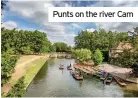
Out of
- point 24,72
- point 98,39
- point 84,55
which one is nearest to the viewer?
point 24,72

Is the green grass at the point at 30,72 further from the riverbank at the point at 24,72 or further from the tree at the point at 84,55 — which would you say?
the tree at the point at 84,55

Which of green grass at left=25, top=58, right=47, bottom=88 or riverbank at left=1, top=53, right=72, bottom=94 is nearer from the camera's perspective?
riverbank at left=1, top=53, right=72, bottom=94

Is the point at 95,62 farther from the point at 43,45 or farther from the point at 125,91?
the point at 43,45

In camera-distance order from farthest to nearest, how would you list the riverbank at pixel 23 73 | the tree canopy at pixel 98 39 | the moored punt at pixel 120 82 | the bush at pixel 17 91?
the tree canopy at pixel 98 39 → the moored punt at pixel 120 82 → the riverbank at pixel 23 73 → the bush at pixel 17 91

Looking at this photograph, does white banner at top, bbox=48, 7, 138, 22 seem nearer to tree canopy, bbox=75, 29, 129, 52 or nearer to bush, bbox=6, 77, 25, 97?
bush, bbox=6, 77, 25, 97

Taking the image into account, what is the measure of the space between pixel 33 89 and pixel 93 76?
1319cm

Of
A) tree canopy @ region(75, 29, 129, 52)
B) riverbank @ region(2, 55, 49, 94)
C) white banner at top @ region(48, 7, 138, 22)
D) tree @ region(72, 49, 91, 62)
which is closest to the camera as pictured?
white banner at top @ region(48, 7, 138, 22)

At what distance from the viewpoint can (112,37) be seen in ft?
273

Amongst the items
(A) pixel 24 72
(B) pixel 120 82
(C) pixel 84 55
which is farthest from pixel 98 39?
(B) pixel 120 82

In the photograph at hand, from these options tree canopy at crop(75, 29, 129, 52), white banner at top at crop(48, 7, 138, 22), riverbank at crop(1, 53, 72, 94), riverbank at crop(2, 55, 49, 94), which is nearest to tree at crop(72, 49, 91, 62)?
riverbank at crop(1, 53, 72, 94)

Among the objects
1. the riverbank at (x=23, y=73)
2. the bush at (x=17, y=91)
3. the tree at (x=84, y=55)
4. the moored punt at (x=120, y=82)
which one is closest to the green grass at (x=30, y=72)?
the riverbank at (x=23, y=73)

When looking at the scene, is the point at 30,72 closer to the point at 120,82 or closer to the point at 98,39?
the point at 120,82

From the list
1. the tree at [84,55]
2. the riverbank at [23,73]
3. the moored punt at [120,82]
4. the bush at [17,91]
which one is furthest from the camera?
the tree at [84,55]

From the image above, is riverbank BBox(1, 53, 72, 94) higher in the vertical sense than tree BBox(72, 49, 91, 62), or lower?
lower
